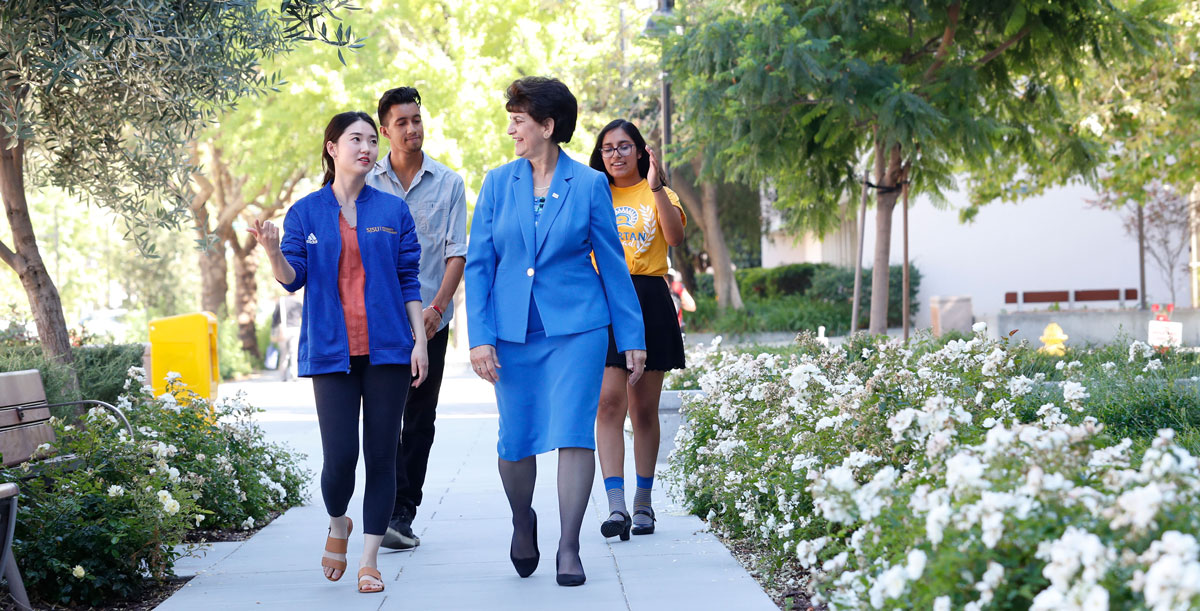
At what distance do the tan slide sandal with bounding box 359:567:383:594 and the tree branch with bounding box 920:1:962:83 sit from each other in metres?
8.35

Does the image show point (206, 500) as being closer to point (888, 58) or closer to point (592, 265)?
point (592, 265)

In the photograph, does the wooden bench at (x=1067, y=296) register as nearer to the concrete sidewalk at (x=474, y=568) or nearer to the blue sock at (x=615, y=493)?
Result: the concrete sidewalk at (x=474, y=568)

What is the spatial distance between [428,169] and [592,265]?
122cm

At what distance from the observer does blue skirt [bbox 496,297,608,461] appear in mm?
4812

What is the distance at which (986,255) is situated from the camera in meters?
30.0

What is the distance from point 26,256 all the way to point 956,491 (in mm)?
6970

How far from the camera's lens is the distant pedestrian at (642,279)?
5.90 meters

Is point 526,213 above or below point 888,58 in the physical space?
below

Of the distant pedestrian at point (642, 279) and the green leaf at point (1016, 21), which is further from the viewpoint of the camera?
the green leaf at point (1016, 21)

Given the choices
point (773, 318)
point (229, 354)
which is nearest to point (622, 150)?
point (229, 354)

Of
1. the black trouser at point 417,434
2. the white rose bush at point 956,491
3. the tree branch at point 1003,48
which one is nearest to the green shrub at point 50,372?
the black trouser at point 417,434

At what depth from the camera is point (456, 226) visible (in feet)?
18.7

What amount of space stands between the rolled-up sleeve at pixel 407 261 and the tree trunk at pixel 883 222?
319 inches

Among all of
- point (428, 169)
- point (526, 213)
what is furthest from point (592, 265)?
point (428, 169)
